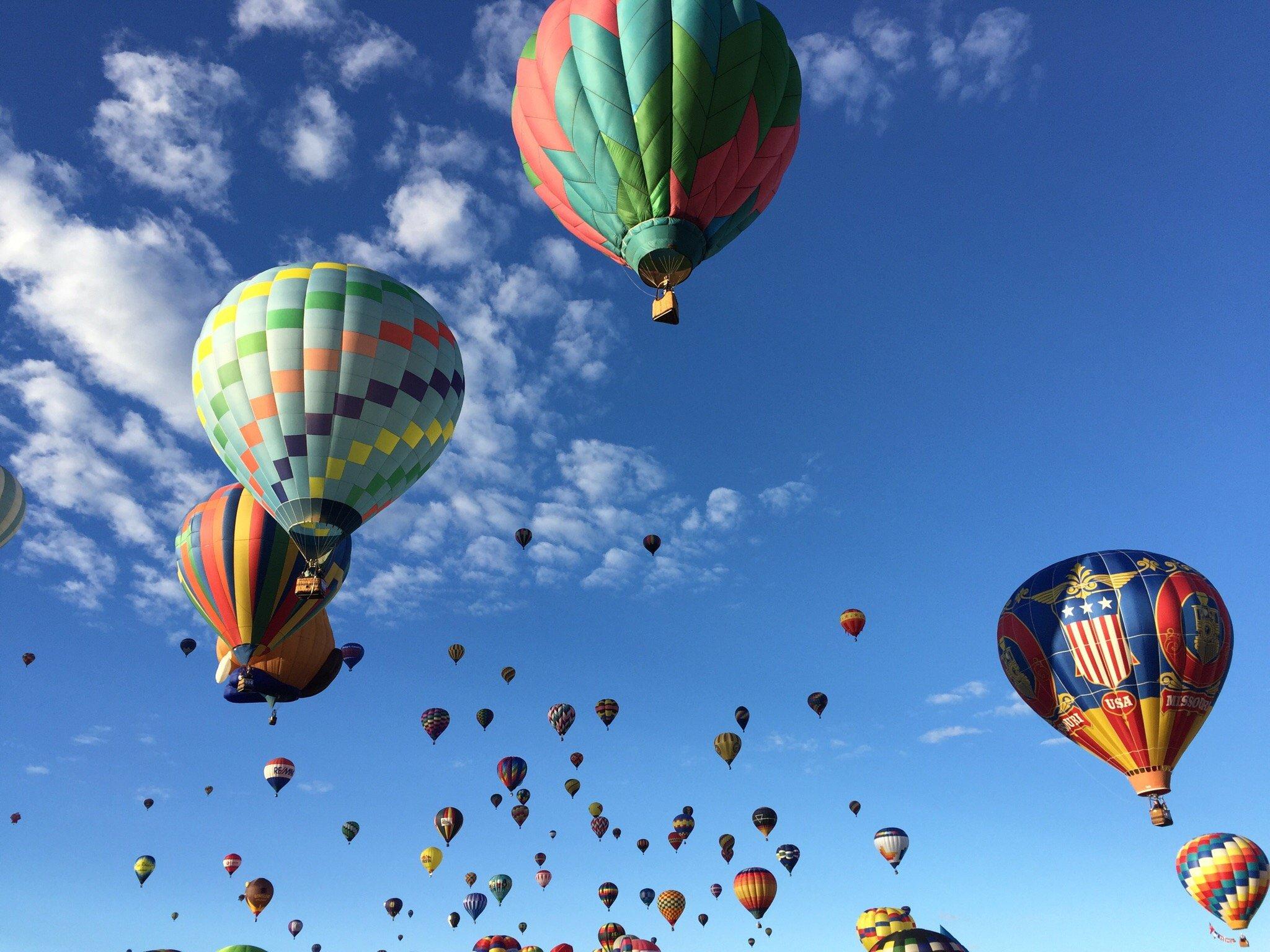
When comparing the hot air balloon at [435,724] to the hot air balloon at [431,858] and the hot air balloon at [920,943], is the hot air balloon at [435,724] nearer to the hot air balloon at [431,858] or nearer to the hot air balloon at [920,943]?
the hot air balloon at [431,858]

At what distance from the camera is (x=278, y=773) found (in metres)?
33.3

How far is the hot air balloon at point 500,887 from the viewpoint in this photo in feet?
148

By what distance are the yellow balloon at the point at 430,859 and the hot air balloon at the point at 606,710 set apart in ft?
42.7

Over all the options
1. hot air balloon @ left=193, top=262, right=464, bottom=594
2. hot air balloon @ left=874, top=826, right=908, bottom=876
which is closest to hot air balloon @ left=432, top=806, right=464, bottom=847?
hot air balloon @ left=874, top=826, right=908, bottom=876

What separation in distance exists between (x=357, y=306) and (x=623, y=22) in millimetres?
7828

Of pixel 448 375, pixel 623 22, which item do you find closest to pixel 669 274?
pixel 623 22

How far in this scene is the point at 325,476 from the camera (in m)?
16.9

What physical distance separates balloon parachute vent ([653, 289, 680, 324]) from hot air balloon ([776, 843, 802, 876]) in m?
35.1

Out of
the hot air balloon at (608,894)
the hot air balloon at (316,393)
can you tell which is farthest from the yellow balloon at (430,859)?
the hot air balloon at (316,393)

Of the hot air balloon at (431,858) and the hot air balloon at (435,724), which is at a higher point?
the hot air balloon at (435,724)

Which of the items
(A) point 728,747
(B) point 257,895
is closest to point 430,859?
(B) point 257,895

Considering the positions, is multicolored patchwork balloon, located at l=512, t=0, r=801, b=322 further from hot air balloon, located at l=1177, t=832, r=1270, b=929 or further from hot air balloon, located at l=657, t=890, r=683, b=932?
hot air balloon, located at l=657, t=890, r=683, b=932

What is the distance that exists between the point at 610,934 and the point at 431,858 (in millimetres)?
11475

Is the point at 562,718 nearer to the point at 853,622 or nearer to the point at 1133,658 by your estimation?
the point at 853,622
